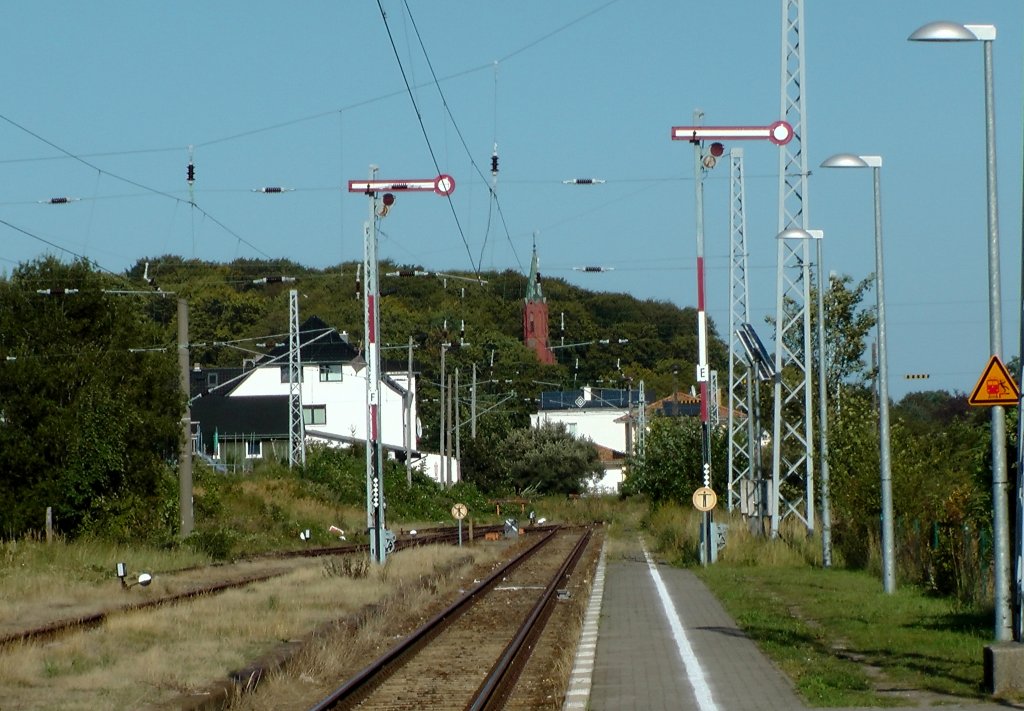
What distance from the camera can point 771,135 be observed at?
31141 millimetres

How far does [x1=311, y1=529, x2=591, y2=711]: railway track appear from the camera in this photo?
13391 millimetres

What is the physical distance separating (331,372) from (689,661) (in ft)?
259

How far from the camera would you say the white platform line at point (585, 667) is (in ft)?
41.5

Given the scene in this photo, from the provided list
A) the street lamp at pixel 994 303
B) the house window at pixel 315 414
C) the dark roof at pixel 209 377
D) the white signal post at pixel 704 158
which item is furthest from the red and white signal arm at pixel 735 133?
the dark roof at pixel 209 377

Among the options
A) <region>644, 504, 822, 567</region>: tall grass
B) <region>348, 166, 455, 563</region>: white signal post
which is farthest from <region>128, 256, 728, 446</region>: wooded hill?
<region>348, 166, 455, 563</region>: white signal post

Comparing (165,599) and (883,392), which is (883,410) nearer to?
(883,392)

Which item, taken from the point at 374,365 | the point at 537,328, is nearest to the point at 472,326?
the point at 537,328

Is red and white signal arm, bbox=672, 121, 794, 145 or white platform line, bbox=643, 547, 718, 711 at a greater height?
red and white signal arm, bbox=672, 121, 794, 145

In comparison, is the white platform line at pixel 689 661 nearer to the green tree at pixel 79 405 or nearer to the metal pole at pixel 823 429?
the metal pole at pixel 823 429

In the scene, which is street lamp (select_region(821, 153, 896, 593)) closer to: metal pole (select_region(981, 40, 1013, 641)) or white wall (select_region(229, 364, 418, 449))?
metal pole (select_region(981, 40, 1013, 641))

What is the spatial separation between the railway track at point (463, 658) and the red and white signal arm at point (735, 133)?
10.5 meters

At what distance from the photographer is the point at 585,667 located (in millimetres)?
14977

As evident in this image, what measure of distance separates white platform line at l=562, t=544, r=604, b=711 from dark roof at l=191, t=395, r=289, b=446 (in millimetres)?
63907

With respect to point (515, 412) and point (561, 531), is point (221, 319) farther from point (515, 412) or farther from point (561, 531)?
point (561, 531)
